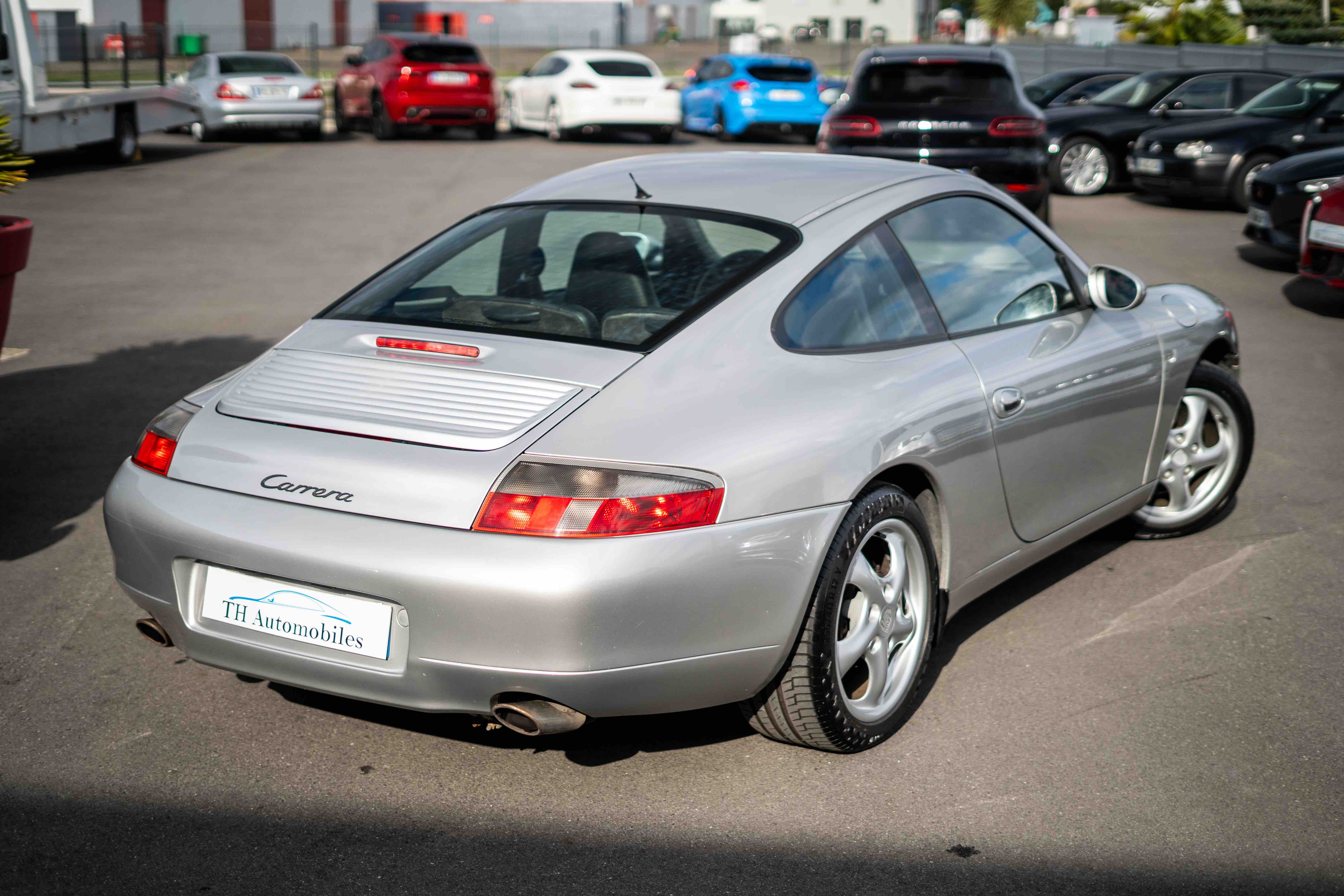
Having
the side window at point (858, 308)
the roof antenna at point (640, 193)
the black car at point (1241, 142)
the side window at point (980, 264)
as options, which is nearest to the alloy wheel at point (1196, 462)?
the side window at point (980, 264)

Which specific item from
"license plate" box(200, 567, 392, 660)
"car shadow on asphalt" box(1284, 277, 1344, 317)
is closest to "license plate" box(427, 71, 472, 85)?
"car shadow on asphalt" box(1284, 277, 1344, 317)

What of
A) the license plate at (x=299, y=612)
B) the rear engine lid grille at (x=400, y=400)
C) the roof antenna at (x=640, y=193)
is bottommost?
the license plate at (x=299, y=612)

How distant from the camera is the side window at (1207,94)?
16.5 m

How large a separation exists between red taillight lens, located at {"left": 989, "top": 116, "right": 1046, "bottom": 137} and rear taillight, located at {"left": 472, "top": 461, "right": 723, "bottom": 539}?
28.4 ft

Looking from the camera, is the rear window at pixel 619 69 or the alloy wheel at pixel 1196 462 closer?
the alloy wheel at pixel 1196 462

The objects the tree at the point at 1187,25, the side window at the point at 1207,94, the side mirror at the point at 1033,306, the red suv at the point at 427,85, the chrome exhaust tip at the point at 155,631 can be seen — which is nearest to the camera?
the chrome exhaust tip at the point at 155,631

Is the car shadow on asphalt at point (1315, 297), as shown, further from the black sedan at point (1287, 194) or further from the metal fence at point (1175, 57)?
the metal fence at point (1175, 57)

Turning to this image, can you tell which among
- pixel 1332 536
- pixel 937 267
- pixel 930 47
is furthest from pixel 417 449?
pixel 930 47

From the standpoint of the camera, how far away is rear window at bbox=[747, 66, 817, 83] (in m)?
22.2

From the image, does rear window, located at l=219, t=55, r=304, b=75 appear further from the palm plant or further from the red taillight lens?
the palm plant

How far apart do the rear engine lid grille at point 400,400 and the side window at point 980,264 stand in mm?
1341

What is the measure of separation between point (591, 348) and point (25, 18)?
1339cm

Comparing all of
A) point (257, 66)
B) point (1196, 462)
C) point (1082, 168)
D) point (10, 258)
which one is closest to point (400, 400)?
point (1196, 462)

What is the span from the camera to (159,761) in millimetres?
3250
